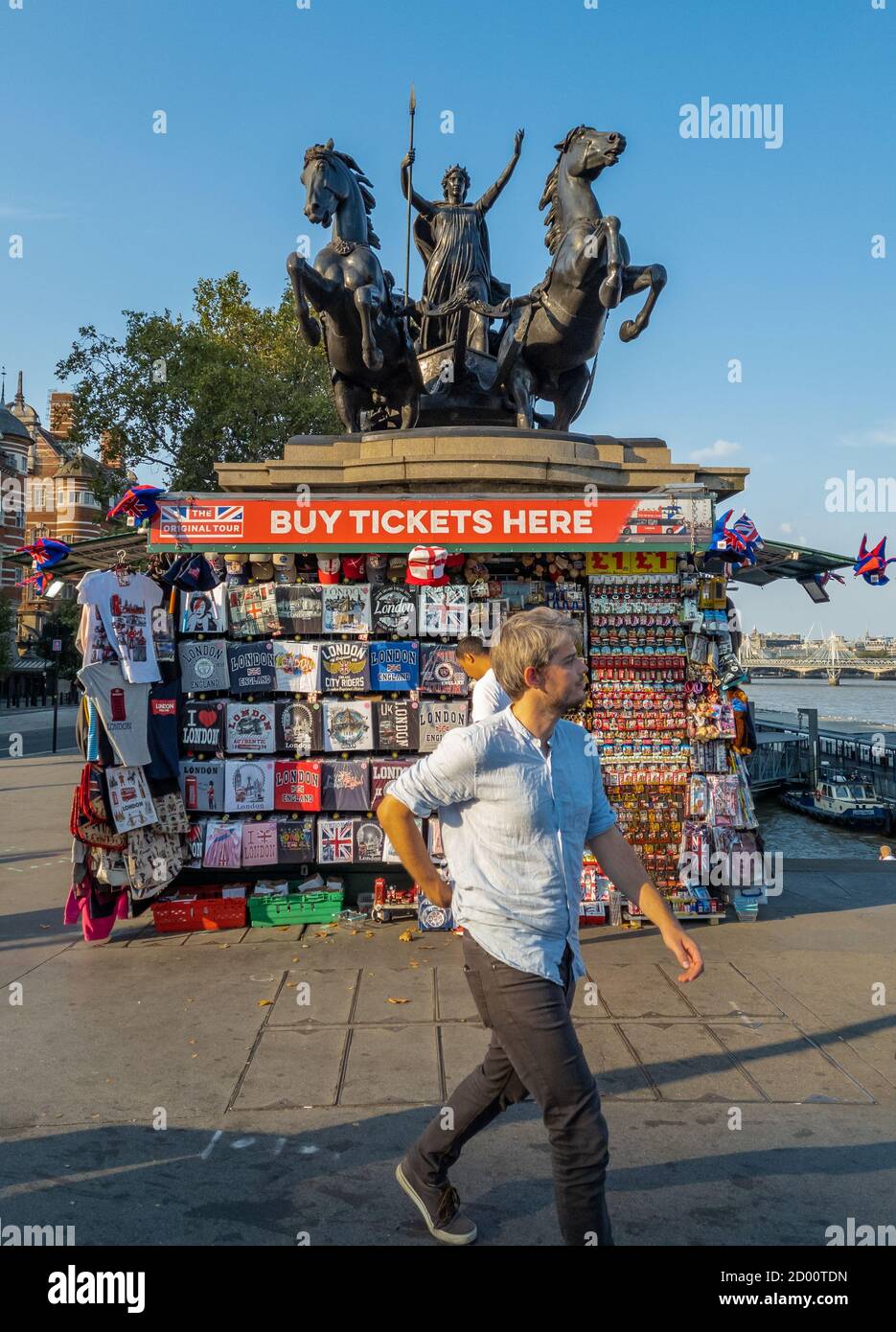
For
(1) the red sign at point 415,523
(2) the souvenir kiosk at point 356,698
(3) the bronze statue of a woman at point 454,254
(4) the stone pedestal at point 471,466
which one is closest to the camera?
(1) the red sign at point 415,523

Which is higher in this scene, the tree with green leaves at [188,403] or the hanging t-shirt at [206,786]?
the tree with green leaves at [188,403]

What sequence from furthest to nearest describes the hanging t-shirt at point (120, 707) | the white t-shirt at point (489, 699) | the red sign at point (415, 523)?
the red sign at point (415, 523), the hanging t-shirt at point (120, 707), the white t-shirt at point (489, 699)

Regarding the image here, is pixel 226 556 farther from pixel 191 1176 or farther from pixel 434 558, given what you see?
pixel 191 1176

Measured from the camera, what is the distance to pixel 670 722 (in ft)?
25.4

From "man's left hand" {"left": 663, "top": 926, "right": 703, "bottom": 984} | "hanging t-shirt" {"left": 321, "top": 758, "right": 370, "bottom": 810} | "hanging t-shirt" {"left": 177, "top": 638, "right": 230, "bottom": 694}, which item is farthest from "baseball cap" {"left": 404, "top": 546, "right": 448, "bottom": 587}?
"man's left hand" {"left": 663, "top": 926, "right": 703, "bottom": 984}

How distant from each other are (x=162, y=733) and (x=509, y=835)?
16.5ft

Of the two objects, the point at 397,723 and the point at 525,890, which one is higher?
the point at 397,723

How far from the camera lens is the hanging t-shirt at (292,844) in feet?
25.0

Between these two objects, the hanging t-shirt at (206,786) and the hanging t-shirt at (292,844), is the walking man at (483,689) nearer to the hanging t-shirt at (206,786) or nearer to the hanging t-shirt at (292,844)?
the hanging t-shirt at (292,844)

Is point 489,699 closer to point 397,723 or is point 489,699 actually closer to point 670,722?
point 397,723

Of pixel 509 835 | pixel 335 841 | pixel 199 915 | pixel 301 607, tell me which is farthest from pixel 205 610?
pixel 509 835

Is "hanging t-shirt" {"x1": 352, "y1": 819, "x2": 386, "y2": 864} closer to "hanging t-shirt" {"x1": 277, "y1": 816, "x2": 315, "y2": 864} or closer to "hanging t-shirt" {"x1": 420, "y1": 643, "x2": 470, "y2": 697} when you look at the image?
"hanging t-shirt" {"x1": 277, "y1": 816, "x2": 315, "y2": 864}

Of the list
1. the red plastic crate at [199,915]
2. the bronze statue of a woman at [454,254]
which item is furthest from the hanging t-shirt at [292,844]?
the bronze statue of a woman at [454,254]

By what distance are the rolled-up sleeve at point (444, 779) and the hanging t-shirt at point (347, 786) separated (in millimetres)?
4579
